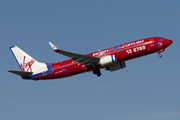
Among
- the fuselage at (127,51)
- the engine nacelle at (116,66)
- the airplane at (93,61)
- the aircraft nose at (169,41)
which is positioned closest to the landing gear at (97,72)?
the airplane at (93,61)

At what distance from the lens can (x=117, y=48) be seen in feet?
199

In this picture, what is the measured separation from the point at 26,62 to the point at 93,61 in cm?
1480

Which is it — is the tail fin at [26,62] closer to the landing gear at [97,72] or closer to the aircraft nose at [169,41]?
the landing gear at [97,72]

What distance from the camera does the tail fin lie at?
65.5 m

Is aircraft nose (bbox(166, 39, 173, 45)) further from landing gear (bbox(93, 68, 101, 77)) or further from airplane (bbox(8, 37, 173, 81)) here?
landing gear (bbox(93, 68, 101, 77))

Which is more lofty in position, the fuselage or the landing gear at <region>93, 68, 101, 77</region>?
the fuselage

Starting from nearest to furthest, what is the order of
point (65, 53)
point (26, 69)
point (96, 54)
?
point (65, 53) → point (96, 54) → point (26, 69)

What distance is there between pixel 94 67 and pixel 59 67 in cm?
661

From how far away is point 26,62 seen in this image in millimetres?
67938

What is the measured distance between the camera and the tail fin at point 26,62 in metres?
65.5

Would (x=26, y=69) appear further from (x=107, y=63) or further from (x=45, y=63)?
(x=107, y=63)

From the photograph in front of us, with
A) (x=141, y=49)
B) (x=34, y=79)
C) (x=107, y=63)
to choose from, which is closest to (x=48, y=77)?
(x=34, y=79)

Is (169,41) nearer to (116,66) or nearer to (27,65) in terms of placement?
(116,66)

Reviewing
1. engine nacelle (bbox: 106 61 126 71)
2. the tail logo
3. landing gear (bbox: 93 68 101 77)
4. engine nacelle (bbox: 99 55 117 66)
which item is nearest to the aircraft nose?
engine nacelle (bbox: 106 61 126 71)
